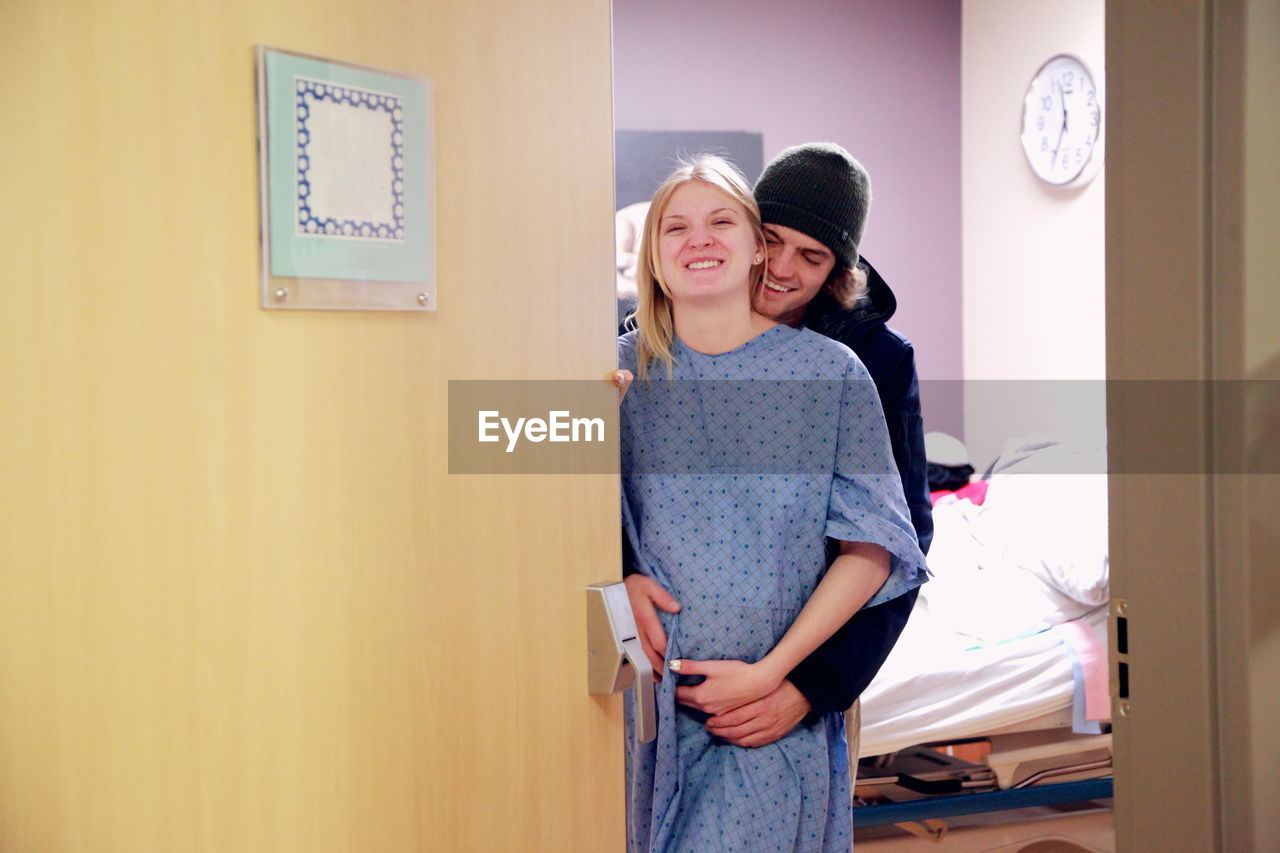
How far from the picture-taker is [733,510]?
4.39ft

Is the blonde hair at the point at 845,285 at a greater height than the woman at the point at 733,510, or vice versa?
the blonde hair at the point at 845,285

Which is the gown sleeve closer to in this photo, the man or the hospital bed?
the man

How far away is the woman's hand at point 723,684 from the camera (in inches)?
51.9

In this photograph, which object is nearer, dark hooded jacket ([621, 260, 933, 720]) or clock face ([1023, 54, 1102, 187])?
dark hooded jacket ([621, 260, 933, 720])

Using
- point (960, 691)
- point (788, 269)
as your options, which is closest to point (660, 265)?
point (788, 269)

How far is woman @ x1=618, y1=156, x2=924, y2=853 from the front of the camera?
1328 millimetres

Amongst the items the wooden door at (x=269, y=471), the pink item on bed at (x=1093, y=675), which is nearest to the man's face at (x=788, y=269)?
the wooden door at (x=269, y=471)

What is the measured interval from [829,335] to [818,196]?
0.70 feet

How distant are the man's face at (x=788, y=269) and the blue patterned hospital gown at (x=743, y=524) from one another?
7.2 inches

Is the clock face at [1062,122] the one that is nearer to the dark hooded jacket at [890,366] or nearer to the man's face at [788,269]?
the dark hooded jacket at [890,366]

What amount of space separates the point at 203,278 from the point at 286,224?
7cm

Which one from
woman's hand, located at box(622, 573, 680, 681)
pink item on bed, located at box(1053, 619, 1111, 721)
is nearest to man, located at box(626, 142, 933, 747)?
woman's hand, located at box(622, 573, 680, 681)

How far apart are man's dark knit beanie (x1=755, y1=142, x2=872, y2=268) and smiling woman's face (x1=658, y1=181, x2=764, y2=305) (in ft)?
0.73

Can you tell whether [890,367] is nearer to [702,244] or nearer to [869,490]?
[869,490]
